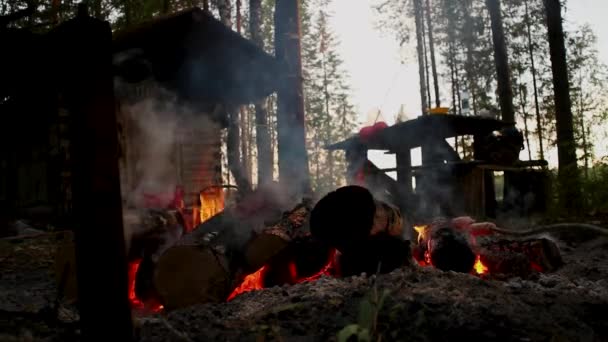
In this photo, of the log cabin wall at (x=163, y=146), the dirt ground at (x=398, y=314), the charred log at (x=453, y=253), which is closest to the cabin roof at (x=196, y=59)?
the log cabin wall at (x=163, y=146)

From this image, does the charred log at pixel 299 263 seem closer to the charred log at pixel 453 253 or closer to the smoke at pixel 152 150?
the charred log at pixel 453 253

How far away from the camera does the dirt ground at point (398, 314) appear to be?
2.84 meters

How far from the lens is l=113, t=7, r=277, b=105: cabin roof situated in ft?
28.9

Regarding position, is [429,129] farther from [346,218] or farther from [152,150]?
[346,218]

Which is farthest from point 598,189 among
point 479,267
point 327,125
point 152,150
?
point 327,125

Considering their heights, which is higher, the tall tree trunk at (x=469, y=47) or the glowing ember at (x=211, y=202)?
the tall tree trunk at (x=469, y=47)

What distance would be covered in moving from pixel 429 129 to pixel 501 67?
5.00 m

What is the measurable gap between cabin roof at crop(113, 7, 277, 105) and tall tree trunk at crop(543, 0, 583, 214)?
741 cm

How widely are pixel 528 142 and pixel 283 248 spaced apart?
37581 millimetres

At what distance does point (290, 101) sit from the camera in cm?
929

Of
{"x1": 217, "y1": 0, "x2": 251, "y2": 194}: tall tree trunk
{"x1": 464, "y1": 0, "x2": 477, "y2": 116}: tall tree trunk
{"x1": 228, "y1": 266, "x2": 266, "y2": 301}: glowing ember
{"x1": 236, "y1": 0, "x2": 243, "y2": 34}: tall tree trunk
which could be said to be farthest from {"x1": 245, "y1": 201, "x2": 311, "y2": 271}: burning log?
{"x1": 236, "y1": 0, "x2": 243, "y2": 34}: tall tree trunk

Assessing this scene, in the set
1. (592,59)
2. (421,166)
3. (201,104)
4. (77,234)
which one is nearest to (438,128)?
(421,166)

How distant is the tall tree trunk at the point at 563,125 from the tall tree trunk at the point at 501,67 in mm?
1773

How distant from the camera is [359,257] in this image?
15.5 feet
